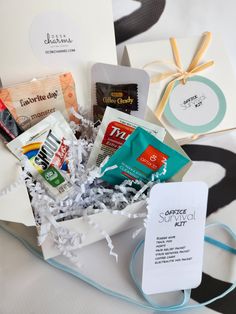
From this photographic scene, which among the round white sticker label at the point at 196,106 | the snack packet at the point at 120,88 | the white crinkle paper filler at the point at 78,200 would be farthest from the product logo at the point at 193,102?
the white crinkle paper filler at the point at 78,200

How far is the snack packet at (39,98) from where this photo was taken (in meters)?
0.63

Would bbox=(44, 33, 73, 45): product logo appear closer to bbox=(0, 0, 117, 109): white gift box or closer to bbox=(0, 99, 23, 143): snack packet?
bbox=(0, 0, 117, 109): white gift box

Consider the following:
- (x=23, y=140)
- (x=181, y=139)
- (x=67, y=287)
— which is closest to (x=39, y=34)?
(x=23, y=140)

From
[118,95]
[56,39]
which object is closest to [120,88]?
[118,95]

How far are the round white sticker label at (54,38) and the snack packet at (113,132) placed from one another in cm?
15

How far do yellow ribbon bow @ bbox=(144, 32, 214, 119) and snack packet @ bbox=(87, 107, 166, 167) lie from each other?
0.11 m

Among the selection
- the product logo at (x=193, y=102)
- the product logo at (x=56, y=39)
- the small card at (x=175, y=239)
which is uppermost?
the product logo at (x=56, y=39)

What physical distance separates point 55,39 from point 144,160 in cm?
29

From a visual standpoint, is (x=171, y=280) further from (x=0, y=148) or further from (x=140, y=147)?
(x=0, y=148)

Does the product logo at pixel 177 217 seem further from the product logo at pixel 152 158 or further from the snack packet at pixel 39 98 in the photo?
the snack packet at pixel 39 98

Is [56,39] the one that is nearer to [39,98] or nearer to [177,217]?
[39,98]

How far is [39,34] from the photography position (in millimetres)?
667

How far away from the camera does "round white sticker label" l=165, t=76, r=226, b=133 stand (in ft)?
2.45

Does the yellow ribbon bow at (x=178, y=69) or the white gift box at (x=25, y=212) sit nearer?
the white gift box at (x=25, y=212)
